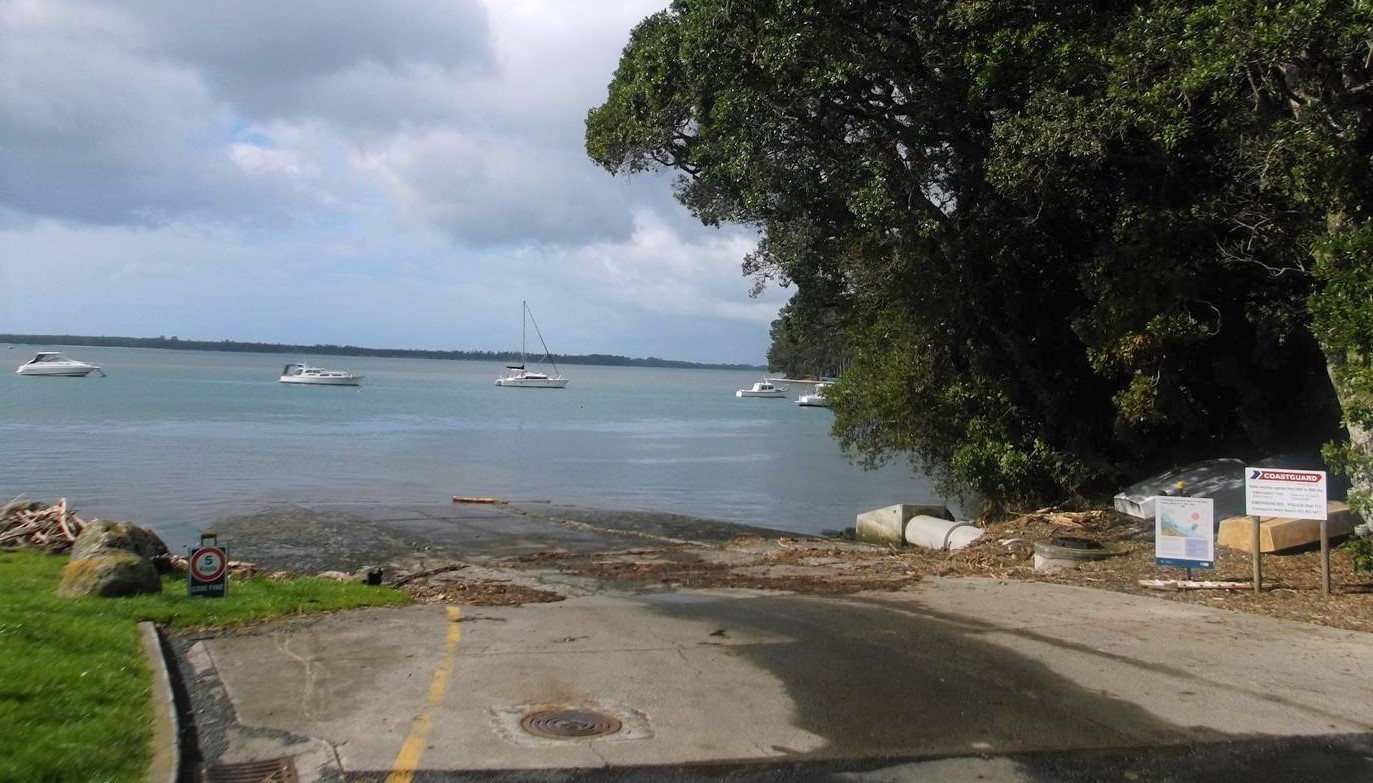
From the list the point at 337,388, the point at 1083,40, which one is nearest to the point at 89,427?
the point at 1083,40

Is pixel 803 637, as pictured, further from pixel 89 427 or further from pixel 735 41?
pixel 89 427

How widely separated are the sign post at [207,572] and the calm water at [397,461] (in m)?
12.3

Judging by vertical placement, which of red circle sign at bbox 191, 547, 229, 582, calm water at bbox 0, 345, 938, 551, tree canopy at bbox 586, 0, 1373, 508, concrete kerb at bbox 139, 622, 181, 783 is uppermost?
tree canopy at bbox 586, 0, 1373, 508

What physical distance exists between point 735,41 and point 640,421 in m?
62.2

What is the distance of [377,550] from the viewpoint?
18.9 meters

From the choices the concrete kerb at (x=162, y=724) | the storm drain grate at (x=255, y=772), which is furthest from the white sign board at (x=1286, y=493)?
the concrete kerb at (x=162, y=724)

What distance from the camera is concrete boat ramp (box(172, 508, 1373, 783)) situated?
227 inches

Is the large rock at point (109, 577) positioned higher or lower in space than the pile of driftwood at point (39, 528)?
higher

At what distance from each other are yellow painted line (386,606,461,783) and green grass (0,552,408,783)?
1.17m

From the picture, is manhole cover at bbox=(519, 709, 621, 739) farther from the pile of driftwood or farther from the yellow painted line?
the pile of driftwood

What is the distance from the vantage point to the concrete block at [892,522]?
21234mm

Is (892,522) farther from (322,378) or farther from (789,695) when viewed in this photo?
(322,378)

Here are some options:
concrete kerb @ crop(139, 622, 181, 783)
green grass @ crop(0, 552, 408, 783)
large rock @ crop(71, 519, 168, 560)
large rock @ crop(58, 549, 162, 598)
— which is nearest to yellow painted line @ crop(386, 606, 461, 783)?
concrete kerb @ crop(139, 622, 181, 783)

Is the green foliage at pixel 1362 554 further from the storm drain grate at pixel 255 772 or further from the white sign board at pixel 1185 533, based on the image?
the storm drain grate at pixel 255 772
